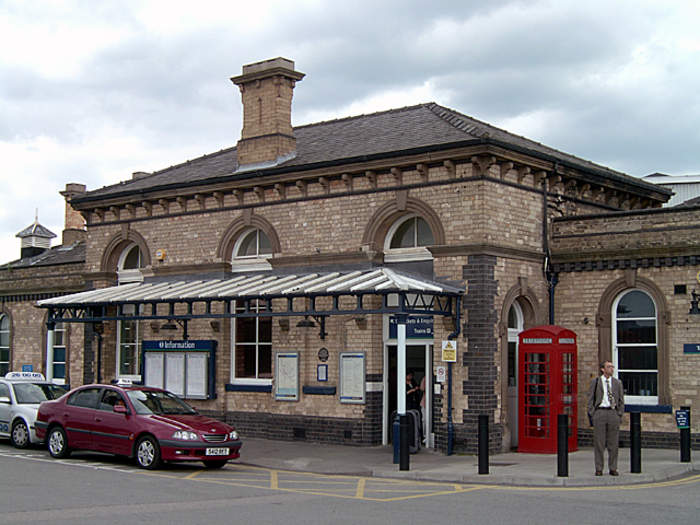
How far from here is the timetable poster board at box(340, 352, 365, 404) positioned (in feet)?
61.9

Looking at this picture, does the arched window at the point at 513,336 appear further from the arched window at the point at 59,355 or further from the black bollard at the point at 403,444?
the arched window at the point at 59,355

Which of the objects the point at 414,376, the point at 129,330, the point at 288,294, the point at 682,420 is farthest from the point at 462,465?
the point at 129,330

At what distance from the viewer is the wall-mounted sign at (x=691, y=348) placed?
17.4 meters

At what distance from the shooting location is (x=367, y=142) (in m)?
20.4

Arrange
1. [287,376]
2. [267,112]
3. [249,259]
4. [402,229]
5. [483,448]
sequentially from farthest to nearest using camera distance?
[267,112]
[249,259]
[287,376]
[402,229]
[483,448]

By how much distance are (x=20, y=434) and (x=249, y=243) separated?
6.57 meters

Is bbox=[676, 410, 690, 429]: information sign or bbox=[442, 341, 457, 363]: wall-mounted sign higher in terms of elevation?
bbox=[442, 341, 457, 363]: wall-mounted sign

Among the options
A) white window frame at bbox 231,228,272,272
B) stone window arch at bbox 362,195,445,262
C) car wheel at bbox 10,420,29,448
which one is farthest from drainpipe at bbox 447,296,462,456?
car wheel at bbox 10,420,29,448

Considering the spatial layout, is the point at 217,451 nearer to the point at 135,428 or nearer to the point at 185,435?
the point at 185,435

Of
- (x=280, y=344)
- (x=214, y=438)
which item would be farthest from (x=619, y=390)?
(x=280, y=344)

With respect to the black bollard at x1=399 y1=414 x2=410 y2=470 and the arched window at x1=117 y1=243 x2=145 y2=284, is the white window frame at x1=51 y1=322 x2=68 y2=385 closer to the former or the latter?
the arched window at x1=117 y1=243 x2=145 y2=284

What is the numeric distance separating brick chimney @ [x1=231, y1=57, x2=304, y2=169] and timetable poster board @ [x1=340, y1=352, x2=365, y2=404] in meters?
5.22

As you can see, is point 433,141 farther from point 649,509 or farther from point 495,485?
point 649,509

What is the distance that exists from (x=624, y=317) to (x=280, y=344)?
7258 mm
